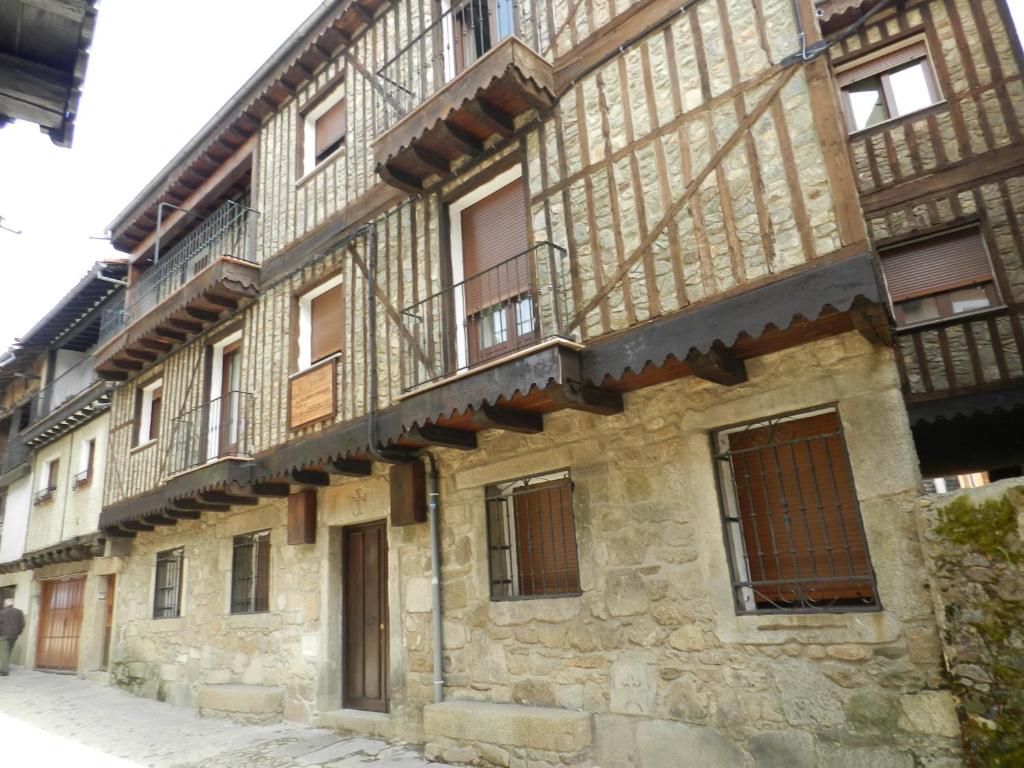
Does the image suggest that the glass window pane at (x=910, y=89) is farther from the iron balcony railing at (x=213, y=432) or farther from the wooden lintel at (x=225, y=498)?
the wooden lintel at (x=225, y=498)

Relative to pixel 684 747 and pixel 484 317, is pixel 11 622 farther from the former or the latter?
pixel 684 747

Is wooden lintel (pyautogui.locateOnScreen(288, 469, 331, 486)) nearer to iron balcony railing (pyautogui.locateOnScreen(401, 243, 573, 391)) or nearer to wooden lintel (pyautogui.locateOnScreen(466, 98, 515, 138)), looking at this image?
iron balcony railing (pyautogui.locateOnScreen(401, 243, 573, 391))

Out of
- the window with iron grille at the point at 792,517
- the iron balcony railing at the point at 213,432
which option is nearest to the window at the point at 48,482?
the iron balcony railing at the point at 213,432

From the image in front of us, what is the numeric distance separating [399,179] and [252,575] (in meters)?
5.47

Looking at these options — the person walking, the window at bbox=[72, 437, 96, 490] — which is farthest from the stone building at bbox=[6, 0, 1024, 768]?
the person walking

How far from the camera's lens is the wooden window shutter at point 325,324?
26.5 ft

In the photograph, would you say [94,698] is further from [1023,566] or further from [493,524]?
[1023,566]

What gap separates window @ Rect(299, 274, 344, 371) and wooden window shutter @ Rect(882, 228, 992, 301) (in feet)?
21.6

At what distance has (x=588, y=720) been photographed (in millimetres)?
4957

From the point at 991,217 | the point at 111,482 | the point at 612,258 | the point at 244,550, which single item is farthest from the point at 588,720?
the point at 111,482

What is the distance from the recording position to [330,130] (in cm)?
902

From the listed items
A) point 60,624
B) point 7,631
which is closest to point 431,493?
point 60,624

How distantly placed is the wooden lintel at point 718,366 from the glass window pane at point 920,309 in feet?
15.2

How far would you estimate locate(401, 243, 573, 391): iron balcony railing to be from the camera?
18.5 ft
